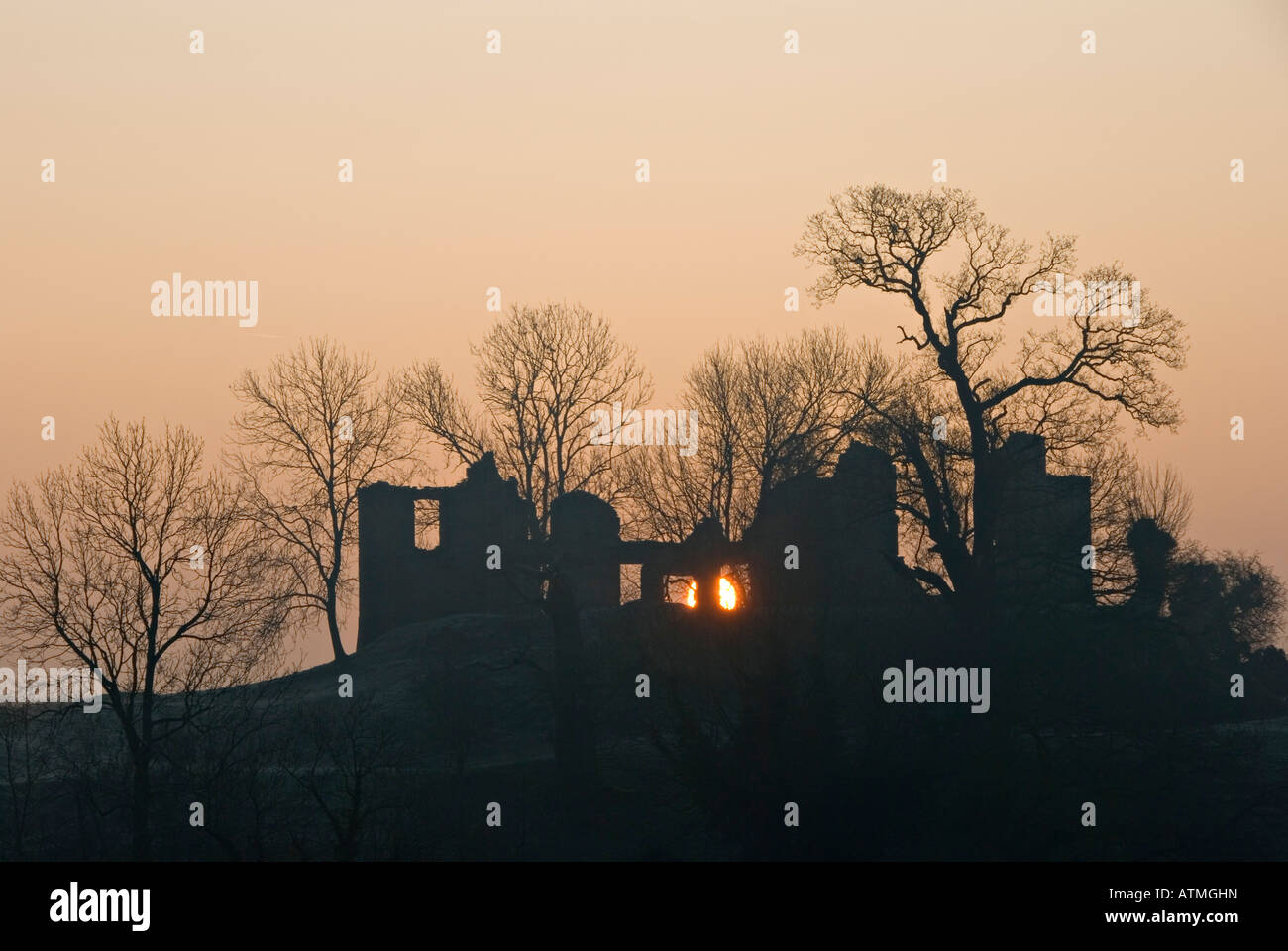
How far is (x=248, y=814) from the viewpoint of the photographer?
109 feet

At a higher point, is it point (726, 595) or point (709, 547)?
point (709, 547)

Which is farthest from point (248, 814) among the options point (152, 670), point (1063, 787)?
point (1063, 787)

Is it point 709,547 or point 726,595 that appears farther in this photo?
point 709,547

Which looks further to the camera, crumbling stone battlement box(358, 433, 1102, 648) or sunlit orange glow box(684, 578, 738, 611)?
sunlit orange glow box(684, 578, 738, 611)

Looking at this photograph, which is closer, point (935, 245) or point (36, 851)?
point (36, 851)

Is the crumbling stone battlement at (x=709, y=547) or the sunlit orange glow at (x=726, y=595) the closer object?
the crumbling stone battlement at (x=709, y=547)

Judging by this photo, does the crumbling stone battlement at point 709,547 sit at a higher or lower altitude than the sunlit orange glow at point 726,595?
higher

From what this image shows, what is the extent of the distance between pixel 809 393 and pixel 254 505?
18257 mm

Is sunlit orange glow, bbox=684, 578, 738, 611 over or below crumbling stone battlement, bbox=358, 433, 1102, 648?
below
